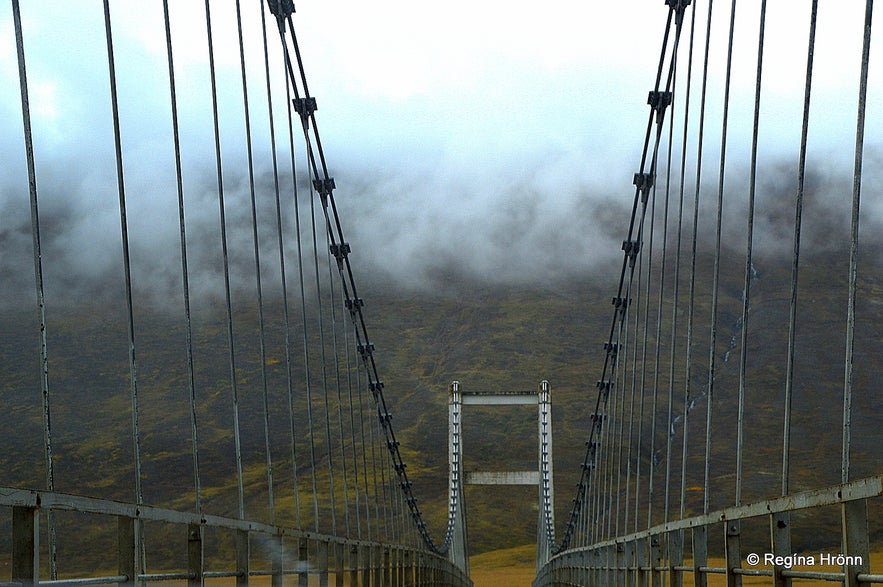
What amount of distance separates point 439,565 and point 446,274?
170580 millimetres

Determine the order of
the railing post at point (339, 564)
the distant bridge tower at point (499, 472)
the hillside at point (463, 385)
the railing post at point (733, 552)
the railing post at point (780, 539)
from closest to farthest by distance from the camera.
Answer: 1. the railing post at point (780, 539)
2. the railing post at point (733, 552)
3. the railing post at point (339, 564)
4. the distant bridge tower at point (499, 472)
5. the hillside at point (463, 385)

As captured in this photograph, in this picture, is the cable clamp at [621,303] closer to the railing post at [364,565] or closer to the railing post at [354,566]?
the railing post at [364,565]

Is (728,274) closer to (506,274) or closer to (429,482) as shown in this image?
(506,274)

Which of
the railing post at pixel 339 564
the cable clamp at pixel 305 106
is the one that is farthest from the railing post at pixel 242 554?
the cable clamp at pixel 305 106

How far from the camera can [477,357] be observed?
500ft

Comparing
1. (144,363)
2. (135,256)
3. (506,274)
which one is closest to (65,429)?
(144,363)

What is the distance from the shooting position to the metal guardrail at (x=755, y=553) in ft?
14.7

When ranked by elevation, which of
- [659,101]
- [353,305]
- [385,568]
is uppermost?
[659,101]

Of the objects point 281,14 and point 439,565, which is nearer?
point 281,14

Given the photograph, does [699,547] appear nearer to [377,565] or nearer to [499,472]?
[377,565]

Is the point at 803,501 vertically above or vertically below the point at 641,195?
below

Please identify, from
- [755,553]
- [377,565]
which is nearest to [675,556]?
[755,553]

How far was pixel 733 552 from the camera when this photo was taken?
687 cm

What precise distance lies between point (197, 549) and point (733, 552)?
9.49 ft
